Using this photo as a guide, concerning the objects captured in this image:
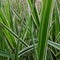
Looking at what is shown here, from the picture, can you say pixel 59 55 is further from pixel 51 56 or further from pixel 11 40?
pixel 11 40

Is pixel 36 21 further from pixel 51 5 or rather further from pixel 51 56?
pixel 51 5

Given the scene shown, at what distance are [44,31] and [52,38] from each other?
397 millimetres

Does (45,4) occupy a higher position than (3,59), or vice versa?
(45,4)

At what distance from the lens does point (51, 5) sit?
0.38m

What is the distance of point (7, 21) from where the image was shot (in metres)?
0.64

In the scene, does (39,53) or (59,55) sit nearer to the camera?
(39,53)

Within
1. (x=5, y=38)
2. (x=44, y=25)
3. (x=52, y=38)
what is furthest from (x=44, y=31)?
(x=52, y=38)

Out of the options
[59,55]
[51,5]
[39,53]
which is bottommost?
[59,55]

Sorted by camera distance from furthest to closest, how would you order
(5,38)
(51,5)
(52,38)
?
(52,38), (5,38), (51,5)

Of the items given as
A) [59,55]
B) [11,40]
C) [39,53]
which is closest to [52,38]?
[59,55]

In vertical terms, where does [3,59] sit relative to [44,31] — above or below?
below

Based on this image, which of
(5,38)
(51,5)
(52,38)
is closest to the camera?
(51,5)

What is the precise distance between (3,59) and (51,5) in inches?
12.3

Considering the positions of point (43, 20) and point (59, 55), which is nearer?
point (43, 20)
